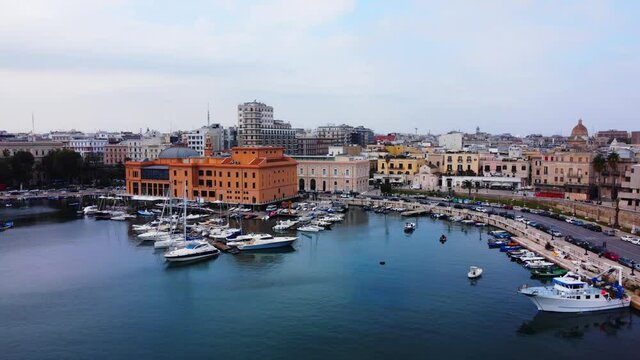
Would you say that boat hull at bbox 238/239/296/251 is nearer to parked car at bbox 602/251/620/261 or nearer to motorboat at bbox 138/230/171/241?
motorboat at bbox 138/230/171/241

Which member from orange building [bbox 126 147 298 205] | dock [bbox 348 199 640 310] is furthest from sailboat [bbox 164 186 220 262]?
dock [bbox 348 199 640 310]

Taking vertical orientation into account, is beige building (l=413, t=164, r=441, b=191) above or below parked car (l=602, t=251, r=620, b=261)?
above

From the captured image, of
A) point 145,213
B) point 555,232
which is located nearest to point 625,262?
point 555,232

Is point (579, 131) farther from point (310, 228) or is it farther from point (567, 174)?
point (310, 228)

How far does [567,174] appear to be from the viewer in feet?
155

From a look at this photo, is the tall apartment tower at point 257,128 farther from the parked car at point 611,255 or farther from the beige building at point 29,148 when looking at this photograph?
the parked car at point 611,255

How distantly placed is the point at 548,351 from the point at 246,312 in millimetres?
10872

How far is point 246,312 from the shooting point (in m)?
20.4

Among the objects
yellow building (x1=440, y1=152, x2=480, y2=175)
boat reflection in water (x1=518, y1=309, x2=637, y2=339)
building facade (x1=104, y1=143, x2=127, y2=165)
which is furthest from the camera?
building facade (x1=104, y1=143, x2=127, y2=165)

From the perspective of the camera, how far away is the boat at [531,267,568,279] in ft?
80.7

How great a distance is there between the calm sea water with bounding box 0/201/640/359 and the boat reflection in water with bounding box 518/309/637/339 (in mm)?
66

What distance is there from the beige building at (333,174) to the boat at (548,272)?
28996mm

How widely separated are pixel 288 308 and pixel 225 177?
26.3 meters

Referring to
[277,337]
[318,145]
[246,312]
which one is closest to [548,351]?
[277,337]
